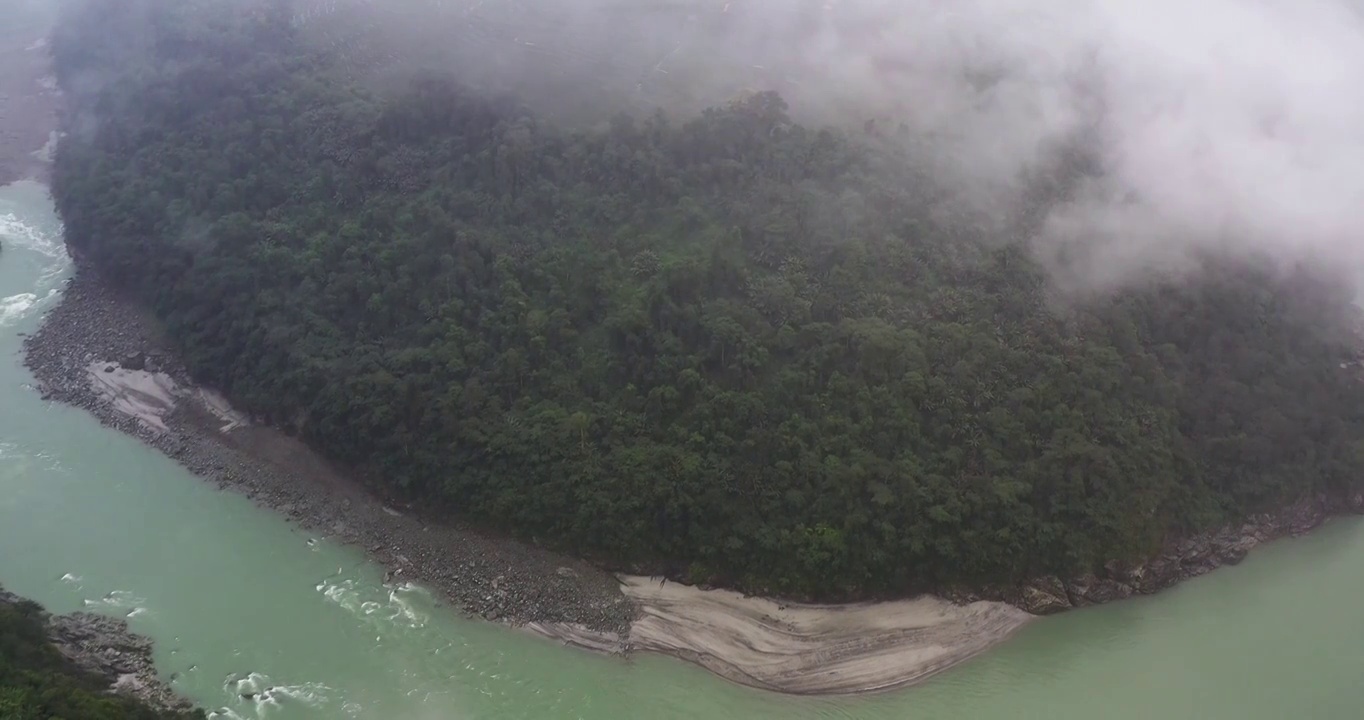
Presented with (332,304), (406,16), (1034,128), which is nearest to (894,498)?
(1034,128)

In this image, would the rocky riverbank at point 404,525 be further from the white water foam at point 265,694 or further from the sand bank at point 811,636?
the white water foam at point 265,694

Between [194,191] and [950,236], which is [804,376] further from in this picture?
[194,191]

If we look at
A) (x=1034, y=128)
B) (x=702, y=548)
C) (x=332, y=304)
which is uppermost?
(x=1034, y=128)

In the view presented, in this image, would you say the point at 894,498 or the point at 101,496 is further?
the point at 101,496

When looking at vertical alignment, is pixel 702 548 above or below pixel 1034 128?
below

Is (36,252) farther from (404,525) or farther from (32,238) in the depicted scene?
(404,525)

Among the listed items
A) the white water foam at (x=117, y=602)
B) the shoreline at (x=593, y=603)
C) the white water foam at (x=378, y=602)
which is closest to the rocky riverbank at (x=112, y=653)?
the white water foam at (x=117, y=602)

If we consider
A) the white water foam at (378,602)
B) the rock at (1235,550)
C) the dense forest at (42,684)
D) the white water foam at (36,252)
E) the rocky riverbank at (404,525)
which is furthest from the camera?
the white water foam at (36,252)

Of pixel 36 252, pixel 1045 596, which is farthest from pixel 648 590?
pixel 36 252
